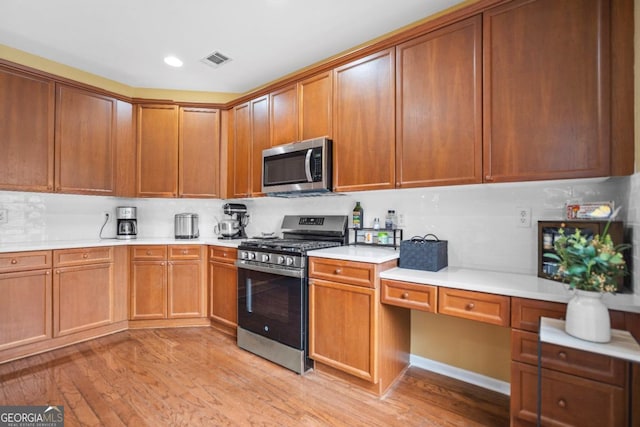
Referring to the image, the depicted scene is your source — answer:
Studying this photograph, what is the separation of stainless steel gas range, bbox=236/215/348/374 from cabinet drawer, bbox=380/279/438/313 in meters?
0.64

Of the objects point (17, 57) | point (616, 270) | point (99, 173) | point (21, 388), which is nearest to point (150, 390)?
point (21, 388)

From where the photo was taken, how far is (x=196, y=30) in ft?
7.94

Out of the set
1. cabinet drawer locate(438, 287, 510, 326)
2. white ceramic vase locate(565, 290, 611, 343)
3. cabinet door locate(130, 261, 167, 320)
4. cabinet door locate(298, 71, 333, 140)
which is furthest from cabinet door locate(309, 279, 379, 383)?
cabinet door locate(130, 261, 167, 320)

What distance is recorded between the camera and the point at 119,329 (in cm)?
311

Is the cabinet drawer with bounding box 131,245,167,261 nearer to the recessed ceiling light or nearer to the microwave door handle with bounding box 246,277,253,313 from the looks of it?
the microwave door handle with bounding box 246,277,253,313

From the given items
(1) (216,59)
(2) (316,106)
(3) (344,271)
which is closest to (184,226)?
(1) (216,59)

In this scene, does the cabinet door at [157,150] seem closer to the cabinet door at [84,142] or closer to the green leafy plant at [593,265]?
the cabinet door at [84,142]

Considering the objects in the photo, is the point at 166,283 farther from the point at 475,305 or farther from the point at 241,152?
the point at 475,305

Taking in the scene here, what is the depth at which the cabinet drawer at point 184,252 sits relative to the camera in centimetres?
318

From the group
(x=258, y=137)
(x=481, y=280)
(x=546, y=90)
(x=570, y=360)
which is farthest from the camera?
(x=258, y=137)

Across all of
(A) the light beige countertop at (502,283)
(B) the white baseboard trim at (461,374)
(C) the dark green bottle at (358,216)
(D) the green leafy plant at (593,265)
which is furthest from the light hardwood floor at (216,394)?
(C) the dark green bottle at (358,216)

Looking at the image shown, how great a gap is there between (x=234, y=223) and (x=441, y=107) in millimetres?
2470

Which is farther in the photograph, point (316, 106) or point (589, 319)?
point (316, 106)

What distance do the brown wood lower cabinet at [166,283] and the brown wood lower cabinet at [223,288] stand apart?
158 millimetres
